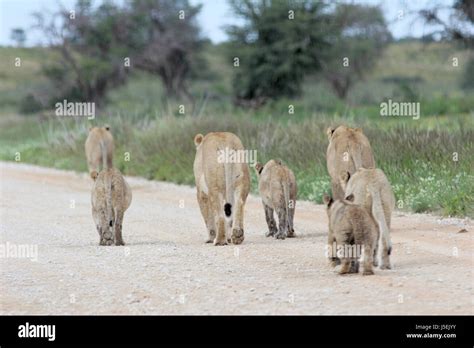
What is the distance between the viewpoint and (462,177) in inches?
558

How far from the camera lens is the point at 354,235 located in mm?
8914

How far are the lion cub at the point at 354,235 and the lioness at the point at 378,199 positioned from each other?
241mm

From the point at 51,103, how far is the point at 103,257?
4640cm

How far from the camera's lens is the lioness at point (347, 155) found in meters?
12.0

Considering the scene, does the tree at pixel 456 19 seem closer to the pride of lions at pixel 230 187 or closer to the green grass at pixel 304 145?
the green grass at pixel 304 145

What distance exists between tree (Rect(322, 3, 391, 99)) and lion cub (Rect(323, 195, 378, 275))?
4252 centimetres

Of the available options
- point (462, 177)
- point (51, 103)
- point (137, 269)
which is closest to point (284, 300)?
point (137, 269)
